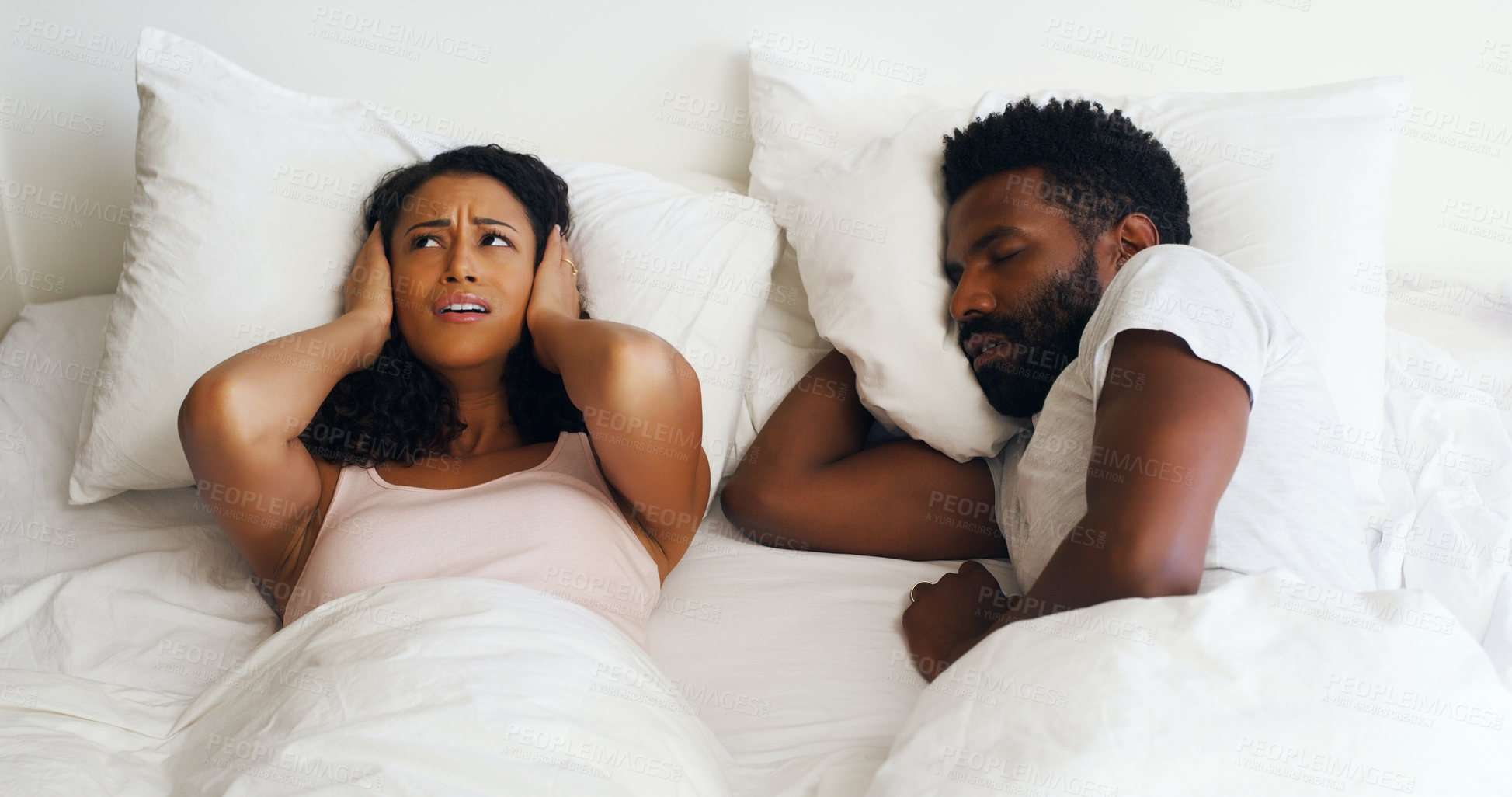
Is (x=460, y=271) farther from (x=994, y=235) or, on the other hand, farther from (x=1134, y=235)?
(x=1134, y=235)

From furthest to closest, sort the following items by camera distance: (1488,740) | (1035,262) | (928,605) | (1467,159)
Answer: (1467,159), (1035,262), (928,605), (1488,740)

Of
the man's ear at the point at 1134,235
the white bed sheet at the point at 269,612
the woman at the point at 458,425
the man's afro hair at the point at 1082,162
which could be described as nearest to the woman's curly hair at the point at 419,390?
the woman at the point at 458,425

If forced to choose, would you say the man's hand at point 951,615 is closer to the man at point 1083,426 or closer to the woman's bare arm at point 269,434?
the man at point 1083,426

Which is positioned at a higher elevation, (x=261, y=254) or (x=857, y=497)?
(x=261, y=254)

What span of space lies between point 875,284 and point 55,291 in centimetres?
151

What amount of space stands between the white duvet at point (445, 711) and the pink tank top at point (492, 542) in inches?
4.9

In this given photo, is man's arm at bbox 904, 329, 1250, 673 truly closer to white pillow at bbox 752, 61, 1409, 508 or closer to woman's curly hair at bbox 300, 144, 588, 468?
white pillow at bbox 752, 61, 1409, 508

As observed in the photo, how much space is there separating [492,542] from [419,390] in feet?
0.97

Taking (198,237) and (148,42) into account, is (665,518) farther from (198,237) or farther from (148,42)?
(148,42)

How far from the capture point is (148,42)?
4.76ft

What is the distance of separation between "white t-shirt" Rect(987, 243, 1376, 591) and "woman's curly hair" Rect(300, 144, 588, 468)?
656mm

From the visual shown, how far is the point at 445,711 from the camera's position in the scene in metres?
0.86

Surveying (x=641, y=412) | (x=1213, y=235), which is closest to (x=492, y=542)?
(x=641, y=412)

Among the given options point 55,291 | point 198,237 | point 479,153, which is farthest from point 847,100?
point 55,291
